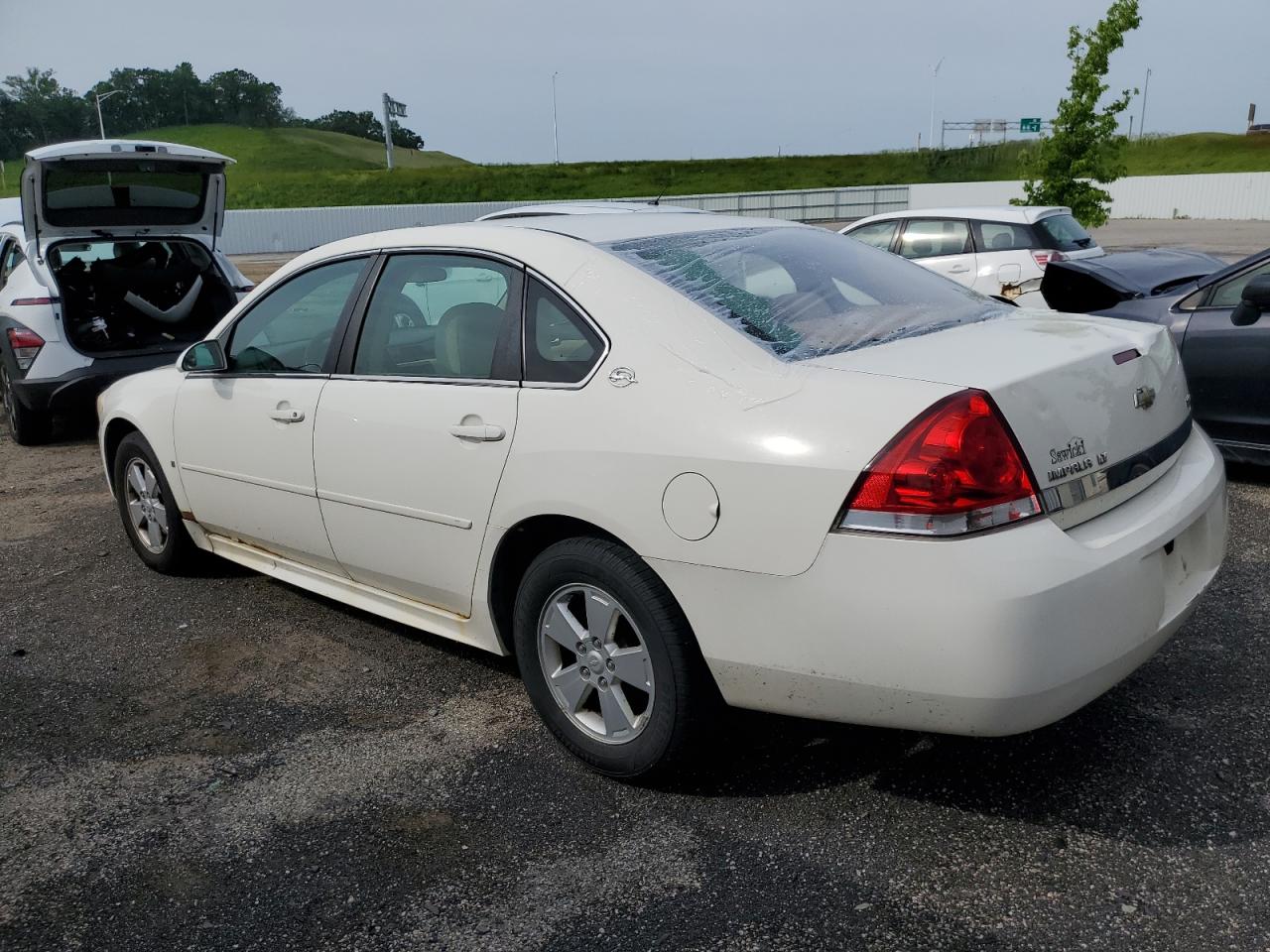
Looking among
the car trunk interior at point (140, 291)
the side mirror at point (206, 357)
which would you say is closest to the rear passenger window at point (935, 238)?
the car trunk interior at point (140, 291)

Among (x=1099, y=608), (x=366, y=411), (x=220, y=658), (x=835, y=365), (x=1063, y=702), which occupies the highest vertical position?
(x=835, y=365)

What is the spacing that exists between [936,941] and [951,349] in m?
1.45

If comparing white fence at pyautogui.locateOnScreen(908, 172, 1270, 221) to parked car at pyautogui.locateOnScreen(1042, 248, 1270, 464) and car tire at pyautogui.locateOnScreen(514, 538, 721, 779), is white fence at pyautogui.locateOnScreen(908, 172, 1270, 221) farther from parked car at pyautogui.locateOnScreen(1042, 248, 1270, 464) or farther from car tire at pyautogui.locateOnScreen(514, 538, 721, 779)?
car tire at pyautogui.locateOnScreen(514, 538, 721, 779)

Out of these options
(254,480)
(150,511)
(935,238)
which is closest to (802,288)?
(254,480)

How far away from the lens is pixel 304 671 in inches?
159

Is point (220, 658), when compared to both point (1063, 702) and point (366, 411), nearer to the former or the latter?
point (366, 411)

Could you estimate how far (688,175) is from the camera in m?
63.5

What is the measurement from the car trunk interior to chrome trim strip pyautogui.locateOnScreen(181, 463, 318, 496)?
14.9ft

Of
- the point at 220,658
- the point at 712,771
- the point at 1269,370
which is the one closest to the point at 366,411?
the point at 220,658

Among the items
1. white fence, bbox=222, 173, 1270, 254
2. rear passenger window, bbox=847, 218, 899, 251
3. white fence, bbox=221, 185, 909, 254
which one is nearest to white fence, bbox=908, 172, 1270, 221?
white fence, bbox=222, 173, 1270, 254

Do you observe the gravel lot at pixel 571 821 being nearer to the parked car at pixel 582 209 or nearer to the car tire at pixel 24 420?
the parked car at pixel 582 209

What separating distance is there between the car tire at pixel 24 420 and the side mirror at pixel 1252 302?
814 cm

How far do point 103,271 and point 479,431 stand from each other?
711 cm

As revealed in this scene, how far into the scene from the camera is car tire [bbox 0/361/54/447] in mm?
8406
